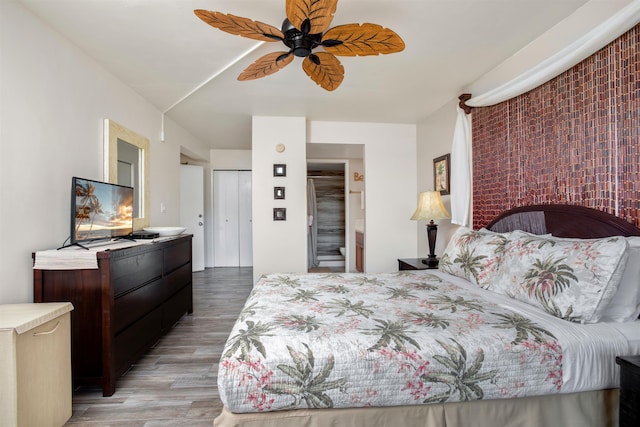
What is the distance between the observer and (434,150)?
3.93 meters

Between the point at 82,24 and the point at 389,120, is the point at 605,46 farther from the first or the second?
the point at 82,24

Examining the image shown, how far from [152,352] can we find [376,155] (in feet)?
11.9

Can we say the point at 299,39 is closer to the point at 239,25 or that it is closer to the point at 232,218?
the point at 239,25

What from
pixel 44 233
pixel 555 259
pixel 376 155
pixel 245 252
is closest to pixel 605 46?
pixel 555 259

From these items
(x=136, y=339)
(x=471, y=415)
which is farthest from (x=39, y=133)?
(x=471, y=415)

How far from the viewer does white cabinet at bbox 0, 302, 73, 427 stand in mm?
1297

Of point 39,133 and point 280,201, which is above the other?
point 39,133

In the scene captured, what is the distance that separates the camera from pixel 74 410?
1765 mm

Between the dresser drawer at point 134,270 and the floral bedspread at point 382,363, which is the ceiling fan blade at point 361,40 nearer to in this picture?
the floral bedspread at point 382,363

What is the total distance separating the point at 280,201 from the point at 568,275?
3218mm

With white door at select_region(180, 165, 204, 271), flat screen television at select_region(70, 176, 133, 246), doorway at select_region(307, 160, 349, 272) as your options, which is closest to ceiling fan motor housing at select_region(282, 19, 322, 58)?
flat screen television at select_region(70, 176, 133, 246)

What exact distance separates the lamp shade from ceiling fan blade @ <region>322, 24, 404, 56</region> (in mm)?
1813

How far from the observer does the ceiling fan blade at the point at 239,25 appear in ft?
4.96

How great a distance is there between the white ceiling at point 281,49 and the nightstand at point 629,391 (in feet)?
6.54
